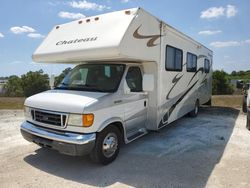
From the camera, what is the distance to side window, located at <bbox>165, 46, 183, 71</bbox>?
6998mm

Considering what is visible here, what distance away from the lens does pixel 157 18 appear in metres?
6.23

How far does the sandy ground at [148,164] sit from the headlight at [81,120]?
0.99 metres

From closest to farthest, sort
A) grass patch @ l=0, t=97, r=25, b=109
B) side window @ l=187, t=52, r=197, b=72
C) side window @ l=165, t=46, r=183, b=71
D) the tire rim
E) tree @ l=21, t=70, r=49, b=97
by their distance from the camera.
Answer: the tire rim → side window @ l=165, t=46, r=183, b=71 → side window @ l=187, t=52, r=197, b=72 → grass patch @ l=0, t=97, r=25, b=109 → tree @ l=21, t=70, r=49, b=97

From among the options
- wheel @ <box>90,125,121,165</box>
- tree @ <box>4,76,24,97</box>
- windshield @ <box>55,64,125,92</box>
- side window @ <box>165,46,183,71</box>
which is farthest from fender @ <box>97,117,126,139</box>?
tree @ <box>4,76,24,97</box>

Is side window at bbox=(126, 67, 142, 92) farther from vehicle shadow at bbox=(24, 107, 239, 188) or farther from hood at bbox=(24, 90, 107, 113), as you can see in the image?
vehicle shadow at bbox=(24, 107, 239, 188)

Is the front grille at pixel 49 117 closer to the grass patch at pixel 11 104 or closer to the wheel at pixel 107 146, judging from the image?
the wheel at pixel 107 146

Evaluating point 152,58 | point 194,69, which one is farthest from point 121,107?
point 194,69

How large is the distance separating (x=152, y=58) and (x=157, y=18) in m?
1.05

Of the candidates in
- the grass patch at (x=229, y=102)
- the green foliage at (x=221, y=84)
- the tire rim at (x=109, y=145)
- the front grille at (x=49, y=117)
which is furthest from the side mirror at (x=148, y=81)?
the green foliage at (x=221, y=84)

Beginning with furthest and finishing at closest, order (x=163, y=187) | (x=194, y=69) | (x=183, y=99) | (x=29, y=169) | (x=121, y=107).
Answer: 1. (x=194, y=69)
2. (x=183, y=99)
3. (x=121, y=107)
4. (x=29, y=169)
5. (x=163, y=187)

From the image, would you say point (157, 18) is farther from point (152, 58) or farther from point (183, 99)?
point (183, 99)

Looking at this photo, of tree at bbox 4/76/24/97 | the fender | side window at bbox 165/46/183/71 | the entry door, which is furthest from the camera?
tree at bbox 4/76/24/97

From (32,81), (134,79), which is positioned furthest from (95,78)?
(32,81)

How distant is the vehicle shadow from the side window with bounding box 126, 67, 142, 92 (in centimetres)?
152
